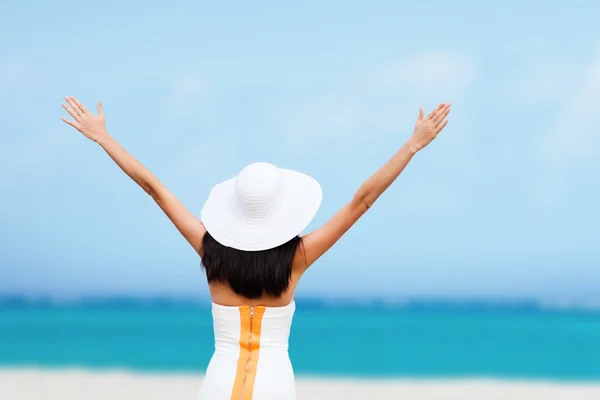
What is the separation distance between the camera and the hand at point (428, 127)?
2.47 m

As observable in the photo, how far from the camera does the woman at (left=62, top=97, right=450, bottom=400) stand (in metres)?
2.45

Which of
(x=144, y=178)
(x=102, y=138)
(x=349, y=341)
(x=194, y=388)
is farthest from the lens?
(x=349, y=341)

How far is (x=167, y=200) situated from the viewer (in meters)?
2.61

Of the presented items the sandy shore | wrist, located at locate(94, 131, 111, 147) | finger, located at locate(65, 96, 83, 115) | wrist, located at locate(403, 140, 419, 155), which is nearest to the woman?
wrist, located at locate(403, 140, 419, 155)

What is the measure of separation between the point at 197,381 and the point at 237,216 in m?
5.19

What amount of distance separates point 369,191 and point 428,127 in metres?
0.24

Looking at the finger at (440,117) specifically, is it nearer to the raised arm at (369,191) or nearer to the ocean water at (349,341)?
the raised arm at (369,191)

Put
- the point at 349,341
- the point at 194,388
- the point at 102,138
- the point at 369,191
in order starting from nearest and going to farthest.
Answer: the point at 369,191, the point at 102,138, the point at 194,388, the point at 349,341

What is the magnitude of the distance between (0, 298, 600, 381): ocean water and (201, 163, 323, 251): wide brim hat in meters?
→ 5.61

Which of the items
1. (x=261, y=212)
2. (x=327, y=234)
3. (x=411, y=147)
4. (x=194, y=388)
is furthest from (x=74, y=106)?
(x=194, y=388)

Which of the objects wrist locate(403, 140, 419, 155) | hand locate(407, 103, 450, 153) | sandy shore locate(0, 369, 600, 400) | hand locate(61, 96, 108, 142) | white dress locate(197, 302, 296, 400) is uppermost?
sandy shore locate(0, 369, 600, 400)

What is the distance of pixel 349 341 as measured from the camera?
383 inches

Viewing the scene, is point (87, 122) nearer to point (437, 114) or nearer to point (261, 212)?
point (261, 212)

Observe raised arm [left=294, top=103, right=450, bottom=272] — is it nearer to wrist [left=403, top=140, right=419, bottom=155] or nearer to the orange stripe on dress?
wrist [left=403, top=140, right=419, bottom=155]
